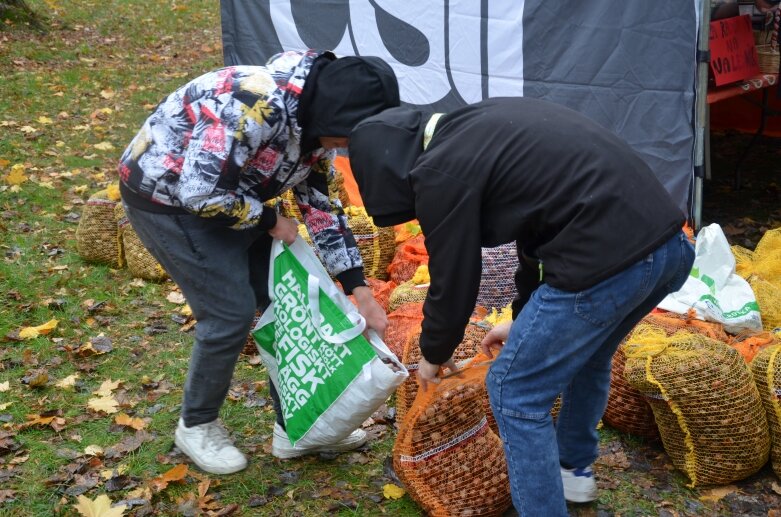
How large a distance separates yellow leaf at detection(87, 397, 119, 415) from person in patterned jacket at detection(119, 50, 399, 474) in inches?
25.3

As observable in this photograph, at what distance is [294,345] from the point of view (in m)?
2.86

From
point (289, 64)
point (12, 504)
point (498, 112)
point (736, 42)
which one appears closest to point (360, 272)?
point (289, 64)

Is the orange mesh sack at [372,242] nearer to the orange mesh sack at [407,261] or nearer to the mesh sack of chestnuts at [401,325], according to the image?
the orange mesh sack at [407,261]

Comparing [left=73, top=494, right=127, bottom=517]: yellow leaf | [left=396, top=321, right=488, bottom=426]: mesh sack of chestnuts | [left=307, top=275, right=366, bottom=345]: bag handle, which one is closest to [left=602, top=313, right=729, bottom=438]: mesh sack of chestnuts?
→ [left=396, top=321, right=488, bottom=426]: mesh sack of chestnuts

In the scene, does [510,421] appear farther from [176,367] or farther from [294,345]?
[176,367]

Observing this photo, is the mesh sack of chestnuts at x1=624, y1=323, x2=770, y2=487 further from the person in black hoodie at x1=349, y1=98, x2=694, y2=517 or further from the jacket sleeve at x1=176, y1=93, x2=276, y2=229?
the jacket sleeve at x1=176, y1=93, x2=276, y2=229

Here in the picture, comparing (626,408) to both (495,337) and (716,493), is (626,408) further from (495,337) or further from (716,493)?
(495,337)

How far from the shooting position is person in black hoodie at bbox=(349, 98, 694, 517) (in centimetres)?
198

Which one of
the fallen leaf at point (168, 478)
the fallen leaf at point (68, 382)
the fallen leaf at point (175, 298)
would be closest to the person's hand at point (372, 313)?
the fallen leaf at point (168, 478)

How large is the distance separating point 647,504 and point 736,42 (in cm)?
387

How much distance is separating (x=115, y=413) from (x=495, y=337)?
1846mm

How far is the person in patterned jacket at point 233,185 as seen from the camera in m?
2.37

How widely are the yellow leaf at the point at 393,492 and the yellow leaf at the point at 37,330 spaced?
2274 mm

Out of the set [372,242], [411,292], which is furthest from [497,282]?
[372,242]
